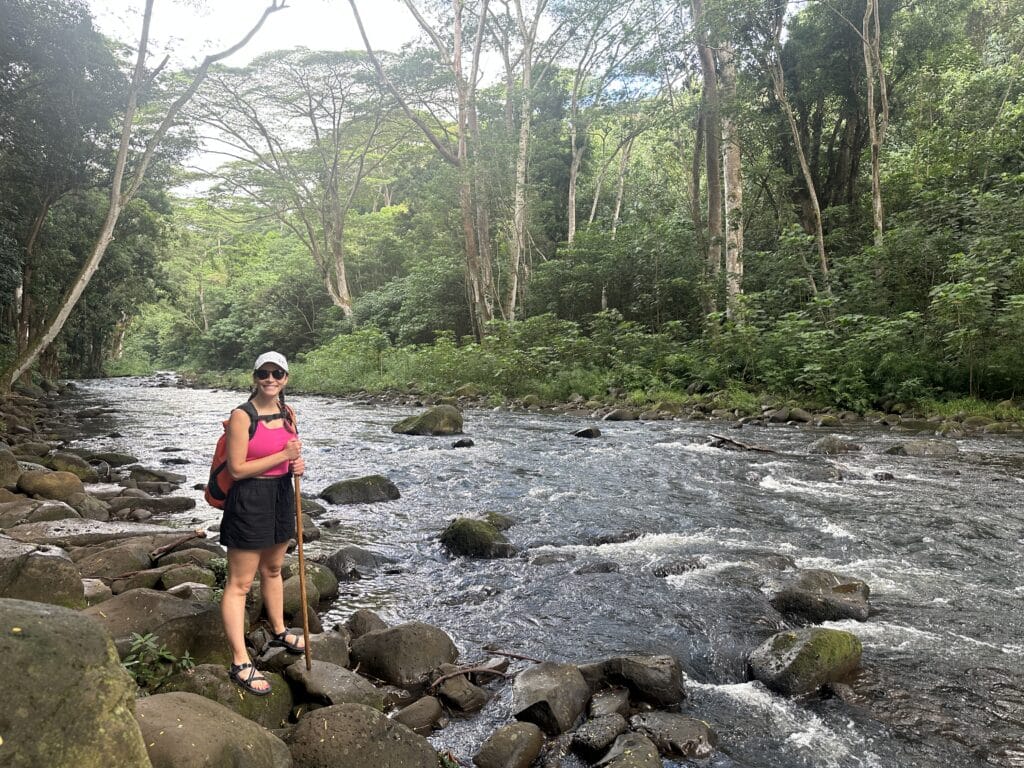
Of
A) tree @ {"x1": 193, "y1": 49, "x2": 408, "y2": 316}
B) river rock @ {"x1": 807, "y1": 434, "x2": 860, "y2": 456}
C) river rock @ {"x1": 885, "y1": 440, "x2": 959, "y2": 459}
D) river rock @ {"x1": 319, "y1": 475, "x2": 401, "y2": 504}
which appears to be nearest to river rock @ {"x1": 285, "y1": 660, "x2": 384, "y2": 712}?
river rock @ {"x1": 319, "y1": 475, "x2": 401, "y2": 504}

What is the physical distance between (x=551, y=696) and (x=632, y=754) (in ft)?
2.00

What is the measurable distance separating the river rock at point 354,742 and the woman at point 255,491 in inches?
19.5

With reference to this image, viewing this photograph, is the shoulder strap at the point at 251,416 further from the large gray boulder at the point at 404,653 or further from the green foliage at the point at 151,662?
the large gray boulder at the point at 404,653

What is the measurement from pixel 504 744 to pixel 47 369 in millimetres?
36725

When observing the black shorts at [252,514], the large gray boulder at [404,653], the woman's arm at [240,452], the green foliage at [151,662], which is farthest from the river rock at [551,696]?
the woman's arm at [240,452]

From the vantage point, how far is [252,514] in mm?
3416

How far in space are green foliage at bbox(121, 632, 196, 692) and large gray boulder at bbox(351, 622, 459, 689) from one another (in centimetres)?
105

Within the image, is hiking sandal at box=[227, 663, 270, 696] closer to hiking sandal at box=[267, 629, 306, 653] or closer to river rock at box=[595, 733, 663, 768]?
hiking sandal at box=[267, 629, 306, 653]

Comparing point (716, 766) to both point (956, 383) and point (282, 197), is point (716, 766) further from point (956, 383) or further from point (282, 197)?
point (282, 197)

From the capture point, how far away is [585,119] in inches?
1094

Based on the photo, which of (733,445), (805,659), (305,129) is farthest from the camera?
(305,129)

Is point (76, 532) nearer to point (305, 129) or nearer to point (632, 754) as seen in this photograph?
point (632, 754)

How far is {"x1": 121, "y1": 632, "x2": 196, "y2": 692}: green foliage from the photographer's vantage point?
3.23 metres

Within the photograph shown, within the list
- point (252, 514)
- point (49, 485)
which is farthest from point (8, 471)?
point (252, 514)
